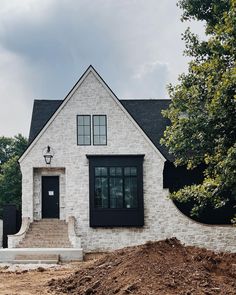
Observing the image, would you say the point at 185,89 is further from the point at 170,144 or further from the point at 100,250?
the point at 100,250

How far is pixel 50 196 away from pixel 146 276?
46.2 ft

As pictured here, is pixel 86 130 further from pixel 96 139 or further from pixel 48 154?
pixel 48 154

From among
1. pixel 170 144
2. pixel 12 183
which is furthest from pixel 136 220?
pixel 12 183

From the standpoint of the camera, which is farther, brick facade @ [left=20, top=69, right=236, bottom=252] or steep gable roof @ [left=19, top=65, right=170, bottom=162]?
steep gable roof @ [left=19, top=65, right=170, bottom=162]

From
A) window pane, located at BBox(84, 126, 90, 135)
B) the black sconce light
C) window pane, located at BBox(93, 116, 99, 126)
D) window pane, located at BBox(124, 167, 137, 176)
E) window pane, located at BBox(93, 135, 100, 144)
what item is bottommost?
window pane, located at BBox(124, 167, 137, 176)

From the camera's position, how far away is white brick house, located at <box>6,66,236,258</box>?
22328 mm

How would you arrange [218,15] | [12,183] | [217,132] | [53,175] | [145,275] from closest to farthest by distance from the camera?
[145,275], [217,132], [218,15], [53,175], [12,183]

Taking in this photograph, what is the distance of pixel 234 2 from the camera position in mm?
12852

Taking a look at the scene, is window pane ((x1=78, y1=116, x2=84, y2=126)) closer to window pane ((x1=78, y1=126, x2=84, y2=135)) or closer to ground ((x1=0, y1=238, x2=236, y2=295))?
window pane ((x1=78, y1=126, x2=84, y2=135))

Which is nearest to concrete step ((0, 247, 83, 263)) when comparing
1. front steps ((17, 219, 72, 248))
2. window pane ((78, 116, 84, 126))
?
front steps ((17, 219, 72, 248))

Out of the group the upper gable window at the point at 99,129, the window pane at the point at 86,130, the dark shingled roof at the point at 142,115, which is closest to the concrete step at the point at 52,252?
the upper gable window at the point at 99,129

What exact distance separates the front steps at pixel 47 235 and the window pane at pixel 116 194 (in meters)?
2.31

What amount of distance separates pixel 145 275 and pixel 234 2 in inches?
281

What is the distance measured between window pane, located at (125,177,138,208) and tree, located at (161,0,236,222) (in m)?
5.87
